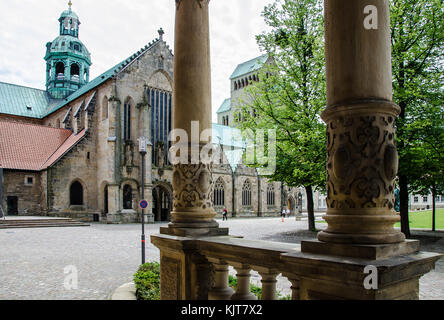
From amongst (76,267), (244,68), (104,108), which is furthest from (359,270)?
(244,68)

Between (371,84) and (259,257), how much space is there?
1652 millimetres

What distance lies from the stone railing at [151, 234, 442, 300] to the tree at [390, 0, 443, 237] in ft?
35.7

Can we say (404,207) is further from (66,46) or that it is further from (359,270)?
(66,46)

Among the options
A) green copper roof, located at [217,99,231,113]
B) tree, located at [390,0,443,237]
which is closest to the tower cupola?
green copper roof, located at [217,99,231,113]

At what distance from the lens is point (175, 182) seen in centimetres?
435

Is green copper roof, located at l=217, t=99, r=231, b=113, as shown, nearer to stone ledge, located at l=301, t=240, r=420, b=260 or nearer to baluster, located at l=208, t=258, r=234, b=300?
baluster, located at l=208, t=258, r=234, b=300

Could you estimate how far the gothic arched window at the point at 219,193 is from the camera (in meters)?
45.0

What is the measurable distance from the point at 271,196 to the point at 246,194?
5131 mm

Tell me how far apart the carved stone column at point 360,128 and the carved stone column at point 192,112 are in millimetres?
1851

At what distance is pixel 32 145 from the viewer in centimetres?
3497

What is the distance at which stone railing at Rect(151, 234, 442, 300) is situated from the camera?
7.07 feet

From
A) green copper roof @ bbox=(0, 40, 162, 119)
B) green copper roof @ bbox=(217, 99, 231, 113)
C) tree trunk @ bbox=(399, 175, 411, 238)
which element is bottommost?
tree trunk @ bbox=(399, 175, 411, 238)

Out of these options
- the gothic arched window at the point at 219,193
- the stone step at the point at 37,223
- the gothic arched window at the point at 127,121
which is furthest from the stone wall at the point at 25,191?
the gothic arched window at the point at 219,193
